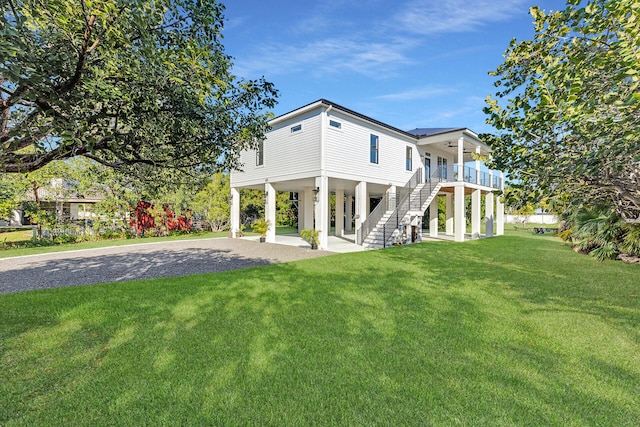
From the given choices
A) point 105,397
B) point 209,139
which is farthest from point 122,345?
point 209,139

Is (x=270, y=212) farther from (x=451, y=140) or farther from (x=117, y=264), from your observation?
(x=451, y=140)

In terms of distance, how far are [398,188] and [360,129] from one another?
16.2ft

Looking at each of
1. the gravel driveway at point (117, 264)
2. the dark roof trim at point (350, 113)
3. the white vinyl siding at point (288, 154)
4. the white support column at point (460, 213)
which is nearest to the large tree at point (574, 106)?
the gravel driveway at point (117, 264)

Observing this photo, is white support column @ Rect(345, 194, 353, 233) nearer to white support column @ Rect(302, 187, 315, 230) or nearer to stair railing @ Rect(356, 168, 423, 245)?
white support column @ Rect(302, 187, 315, 230)

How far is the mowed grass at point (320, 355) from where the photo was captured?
2.53 m

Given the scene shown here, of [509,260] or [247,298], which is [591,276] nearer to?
[509,260]

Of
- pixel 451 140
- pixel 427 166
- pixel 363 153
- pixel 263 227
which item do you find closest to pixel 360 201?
pixel 363 153

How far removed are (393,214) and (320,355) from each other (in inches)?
488

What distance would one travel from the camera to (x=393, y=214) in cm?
1509

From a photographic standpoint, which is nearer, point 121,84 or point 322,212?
point 121,84

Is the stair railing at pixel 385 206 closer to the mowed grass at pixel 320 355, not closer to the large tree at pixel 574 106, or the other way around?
the mowed grass at pixel 320 355

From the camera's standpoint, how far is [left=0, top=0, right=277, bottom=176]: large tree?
2617 mm

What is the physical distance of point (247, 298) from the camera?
5.68m

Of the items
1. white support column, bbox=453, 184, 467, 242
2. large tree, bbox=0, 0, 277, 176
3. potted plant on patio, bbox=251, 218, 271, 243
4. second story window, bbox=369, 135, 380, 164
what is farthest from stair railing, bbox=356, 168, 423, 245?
large tree, bbox=0, 0, 277, 176
